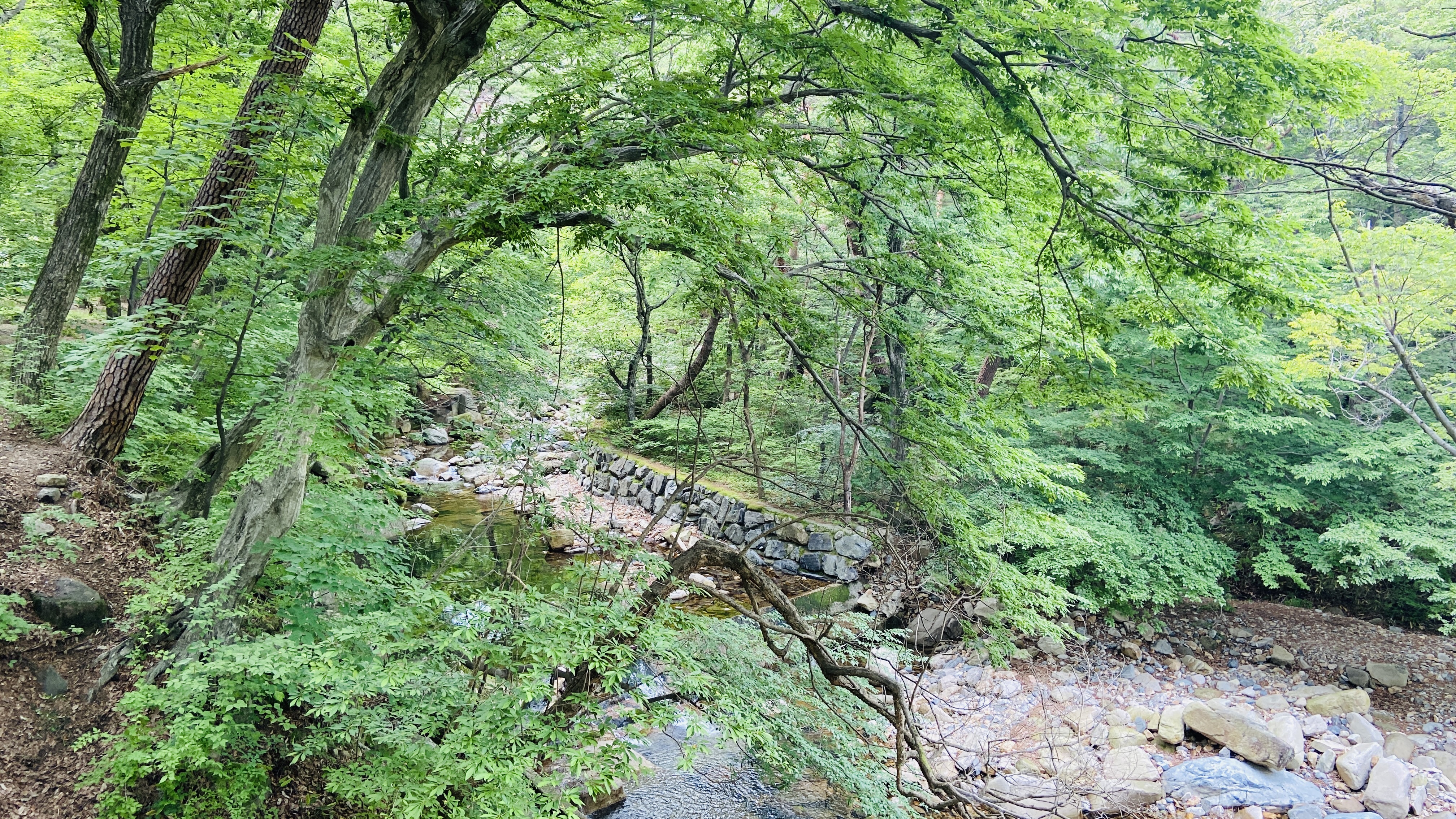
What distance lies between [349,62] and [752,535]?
7.27 metres

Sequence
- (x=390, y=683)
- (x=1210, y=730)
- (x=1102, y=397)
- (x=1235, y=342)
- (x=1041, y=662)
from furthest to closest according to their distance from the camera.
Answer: (x=1041, y=662), (x=1210, y=730), (x=1102, y=397), (x=1235, y=342), (x=390, y=683)

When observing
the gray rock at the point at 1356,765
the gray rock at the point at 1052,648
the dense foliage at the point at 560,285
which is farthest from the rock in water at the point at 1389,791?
the dense foliage at the point at 560,285

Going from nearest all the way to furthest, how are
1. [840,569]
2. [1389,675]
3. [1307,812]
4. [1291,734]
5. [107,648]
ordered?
[107,648], [1307,812], [1291,734], [1389,675], [840,569]

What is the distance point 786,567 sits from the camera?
371 inches

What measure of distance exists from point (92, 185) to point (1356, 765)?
11.3 m

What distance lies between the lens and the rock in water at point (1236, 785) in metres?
5.62

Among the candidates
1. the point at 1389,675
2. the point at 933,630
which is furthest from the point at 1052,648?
the point at 1389,675

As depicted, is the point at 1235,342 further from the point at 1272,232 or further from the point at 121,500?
the point at 121,500

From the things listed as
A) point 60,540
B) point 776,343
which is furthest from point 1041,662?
point 60,540

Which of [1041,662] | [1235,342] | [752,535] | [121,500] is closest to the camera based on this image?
[1235,342]

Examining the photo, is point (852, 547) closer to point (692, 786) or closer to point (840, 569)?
point (840, 569)

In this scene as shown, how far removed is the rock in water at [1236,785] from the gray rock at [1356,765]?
0.46 metres

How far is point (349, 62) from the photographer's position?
17.4 ft

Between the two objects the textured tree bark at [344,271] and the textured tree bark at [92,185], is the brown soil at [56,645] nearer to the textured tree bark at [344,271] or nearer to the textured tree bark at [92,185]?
the textured tree bark at [344,271]
